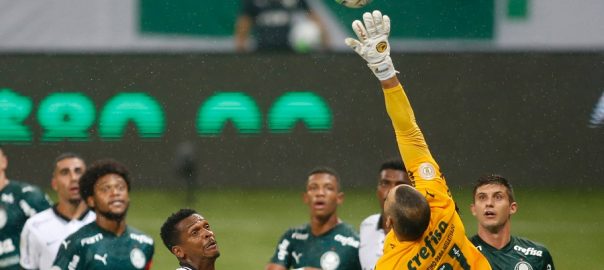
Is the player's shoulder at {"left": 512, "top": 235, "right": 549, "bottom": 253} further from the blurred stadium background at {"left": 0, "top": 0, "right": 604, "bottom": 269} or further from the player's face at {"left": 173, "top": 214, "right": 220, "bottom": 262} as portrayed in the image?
the blurred stadium background at {"left": 0, "top": 0, "right": 604, "bottom": 269}

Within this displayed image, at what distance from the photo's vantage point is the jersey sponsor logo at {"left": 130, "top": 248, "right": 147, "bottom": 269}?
10164mm

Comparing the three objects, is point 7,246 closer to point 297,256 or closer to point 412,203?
point 297,256

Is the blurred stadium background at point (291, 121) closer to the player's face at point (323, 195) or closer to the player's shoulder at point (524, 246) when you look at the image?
the player's face at point (323, 195)

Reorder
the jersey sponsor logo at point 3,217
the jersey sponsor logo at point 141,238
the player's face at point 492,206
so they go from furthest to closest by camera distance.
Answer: the jersey sponsor logo at point 3,217 → the jersey sponsor logo at point 141,238 → the player's face at point 492,206

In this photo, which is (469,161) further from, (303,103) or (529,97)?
(303,103)

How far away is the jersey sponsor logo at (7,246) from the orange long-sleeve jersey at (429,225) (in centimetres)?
498

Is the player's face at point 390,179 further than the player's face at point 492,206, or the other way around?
the player's face at point 390,179

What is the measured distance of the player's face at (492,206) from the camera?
9.18 m

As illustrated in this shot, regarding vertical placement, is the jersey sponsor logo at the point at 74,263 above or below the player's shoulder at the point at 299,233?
below

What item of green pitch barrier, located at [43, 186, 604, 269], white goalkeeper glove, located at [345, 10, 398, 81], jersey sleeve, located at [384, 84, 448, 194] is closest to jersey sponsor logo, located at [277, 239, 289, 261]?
jersey sleeve, located at [384, 84, 448, 194]

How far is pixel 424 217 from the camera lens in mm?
7820

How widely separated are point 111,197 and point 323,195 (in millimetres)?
1841

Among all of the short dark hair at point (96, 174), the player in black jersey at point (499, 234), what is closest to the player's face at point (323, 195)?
the short dark hair at point (96, 174)

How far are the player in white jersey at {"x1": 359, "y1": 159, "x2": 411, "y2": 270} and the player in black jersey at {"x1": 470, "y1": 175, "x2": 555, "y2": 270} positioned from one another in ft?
4.34
